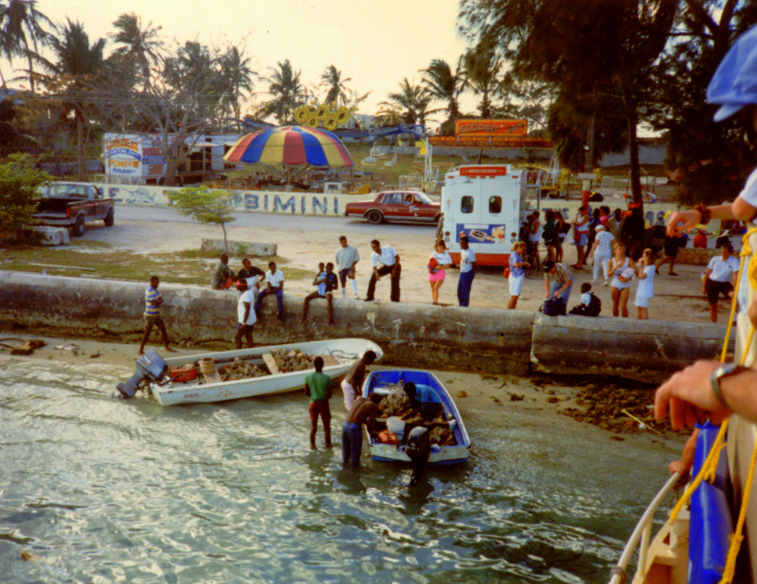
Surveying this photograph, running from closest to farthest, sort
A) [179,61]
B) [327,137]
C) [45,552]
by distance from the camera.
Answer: [45,552], [327,137], [179,61]

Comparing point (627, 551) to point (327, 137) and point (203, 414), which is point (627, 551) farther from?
point (327, 137)

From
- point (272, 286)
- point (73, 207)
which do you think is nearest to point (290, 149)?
point (73, 207)

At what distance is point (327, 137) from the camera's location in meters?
31.5

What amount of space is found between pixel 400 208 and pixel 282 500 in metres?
20.8

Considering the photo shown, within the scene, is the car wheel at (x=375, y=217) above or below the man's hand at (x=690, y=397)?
above

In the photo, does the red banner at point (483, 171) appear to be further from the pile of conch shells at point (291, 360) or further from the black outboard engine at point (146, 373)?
the black outboard engine at point (146, 373)

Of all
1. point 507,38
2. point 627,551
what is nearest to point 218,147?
point 507,38

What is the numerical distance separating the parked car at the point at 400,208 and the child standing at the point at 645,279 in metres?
15.6

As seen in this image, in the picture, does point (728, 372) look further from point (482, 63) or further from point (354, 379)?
point (482, 63)

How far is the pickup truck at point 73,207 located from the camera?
2248 centimetres

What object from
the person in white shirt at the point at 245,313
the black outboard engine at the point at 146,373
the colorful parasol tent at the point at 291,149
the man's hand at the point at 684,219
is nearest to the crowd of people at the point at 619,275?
the person in white shirt at the point at 245,313

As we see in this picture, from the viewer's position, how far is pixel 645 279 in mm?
12250

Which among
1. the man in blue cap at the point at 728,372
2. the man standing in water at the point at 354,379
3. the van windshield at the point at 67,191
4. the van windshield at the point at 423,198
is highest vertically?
the van windshield at the point at 423,198

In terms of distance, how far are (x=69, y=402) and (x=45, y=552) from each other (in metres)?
4.45
